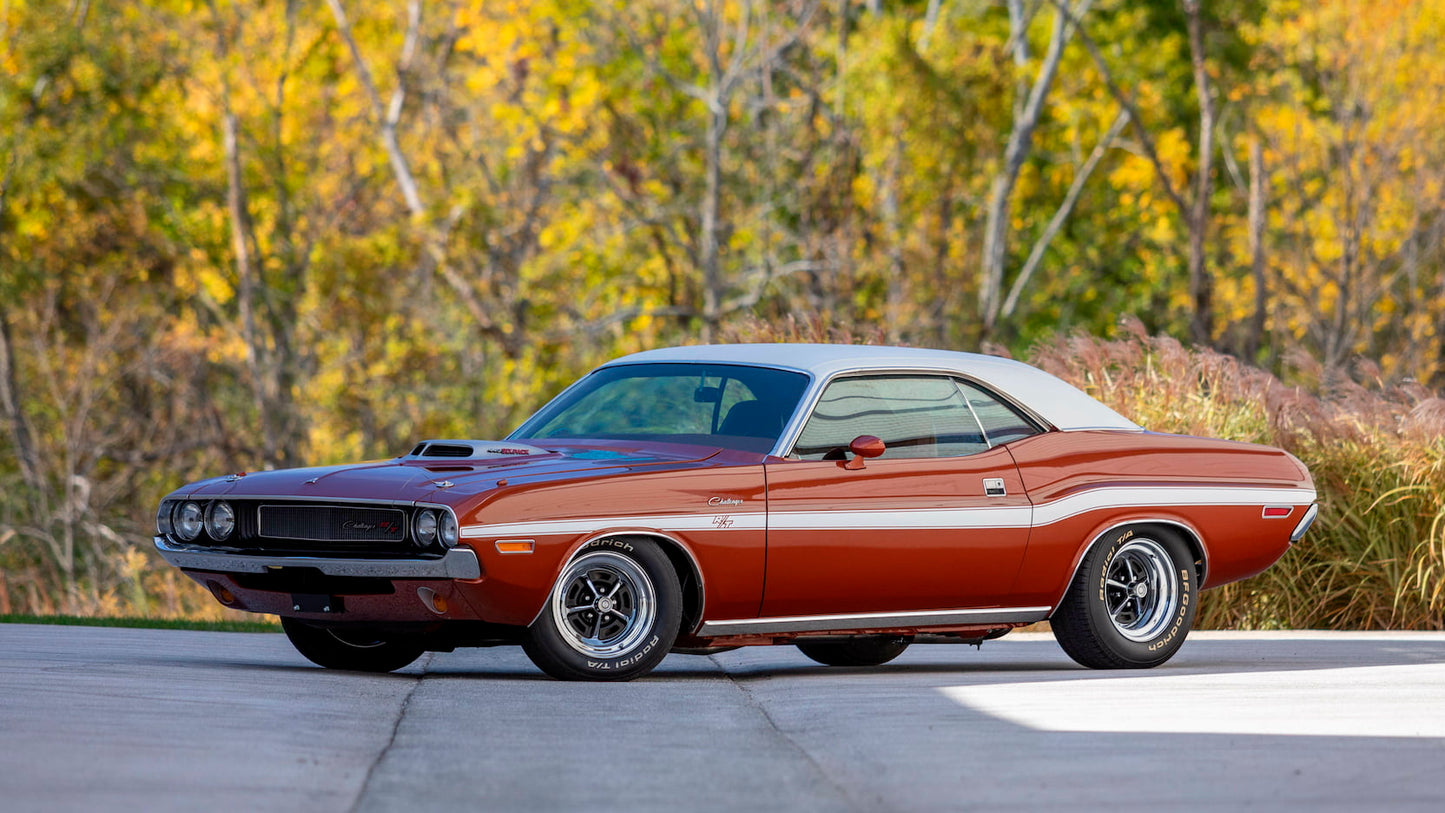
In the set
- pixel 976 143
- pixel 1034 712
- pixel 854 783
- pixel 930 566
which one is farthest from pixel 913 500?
pixel 976 143

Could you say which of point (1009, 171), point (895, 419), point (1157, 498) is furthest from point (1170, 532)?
point (1009, 171)

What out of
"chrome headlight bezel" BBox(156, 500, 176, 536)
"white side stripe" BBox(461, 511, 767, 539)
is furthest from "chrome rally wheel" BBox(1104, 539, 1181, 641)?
"chrome headlight bezel" BBox(156, 500, 176, 536)

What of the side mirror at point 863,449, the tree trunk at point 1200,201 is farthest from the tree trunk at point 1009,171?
the side mirror at point 863,449

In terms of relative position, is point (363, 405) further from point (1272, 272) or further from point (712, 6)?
point (1272, 272)

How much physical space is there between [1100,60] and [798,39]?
4631 mm

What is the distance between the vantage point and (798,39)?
26625 mm

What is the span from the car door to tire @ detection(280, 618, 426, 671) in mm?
1839

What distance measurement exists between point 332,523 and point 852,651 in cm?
300

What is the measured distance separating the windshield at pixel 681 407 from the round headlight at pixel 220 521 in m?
1.43

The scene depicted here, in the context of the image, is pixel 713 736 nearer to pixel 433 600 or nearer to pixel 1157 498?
pixel 433 600

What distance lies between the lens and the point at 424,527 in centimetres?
782

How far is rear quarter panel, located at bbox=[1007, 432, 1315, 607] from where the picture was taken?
9.18 m

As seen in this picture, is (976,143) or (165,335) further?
(165,335)

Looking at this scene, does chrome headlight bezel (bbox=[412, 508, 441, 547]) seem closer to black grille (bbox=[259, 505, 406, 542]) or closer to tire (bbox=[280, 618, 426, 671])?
black grille (bbox=[259, 505, 406, 542])
